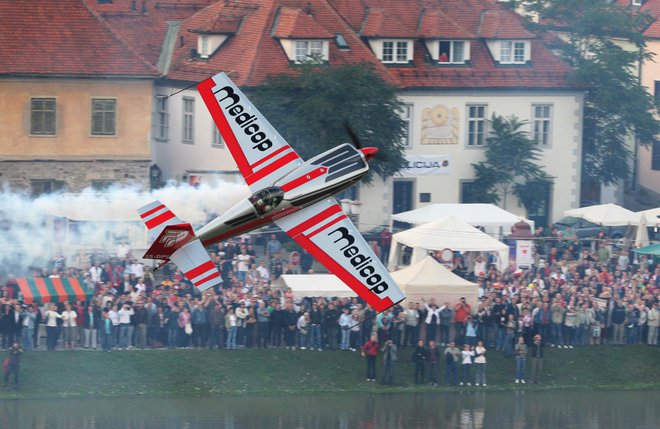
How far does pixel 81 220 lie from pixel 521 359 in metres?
13.9

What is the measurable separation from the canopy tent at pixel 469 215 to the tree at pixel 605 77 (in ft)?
41.7

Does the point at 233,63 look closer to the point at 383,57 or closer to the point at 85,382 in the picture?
the point at 383,57

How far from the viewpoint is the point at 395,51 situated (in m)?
68.6

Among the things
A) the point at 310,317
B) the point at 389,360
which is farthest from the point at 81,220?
the point at 389,360

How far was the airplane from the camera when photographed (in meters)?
37.5

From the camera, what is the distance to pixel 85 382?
158ft

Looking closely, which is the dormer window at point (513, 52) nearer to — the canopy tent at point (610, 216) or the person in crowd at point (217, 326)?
the canopy tent at point (610, 216)

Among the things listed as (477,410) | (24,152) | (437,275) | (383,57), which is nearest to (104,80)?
(24,152)

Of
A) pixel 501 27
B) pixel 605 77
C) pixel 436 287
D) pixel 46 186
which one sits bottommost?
pixel 436 287

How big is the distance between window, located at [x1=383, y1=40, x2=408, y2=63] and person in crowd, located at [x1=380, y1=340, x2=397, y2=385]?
21.4 m

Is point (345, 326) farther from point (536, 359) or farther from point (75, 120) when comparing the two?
point (75, 120)

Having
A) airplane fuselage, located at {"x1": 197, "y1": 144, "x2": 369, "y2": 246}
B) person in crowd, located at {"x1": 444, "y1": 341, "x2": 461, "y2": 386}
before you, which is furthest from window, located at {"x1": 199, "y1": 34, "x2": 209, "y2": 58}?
airplane fuselage, located at {"x1": 197, "y1": 144, "x2": 369, "y2": 246}

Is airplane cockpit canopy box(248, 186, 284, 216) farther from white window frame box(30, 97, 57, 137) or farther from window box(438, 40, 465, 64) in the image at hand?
window box(438, 40, 465, 64)

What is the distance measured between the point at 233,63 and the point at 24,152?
29.7 ft
